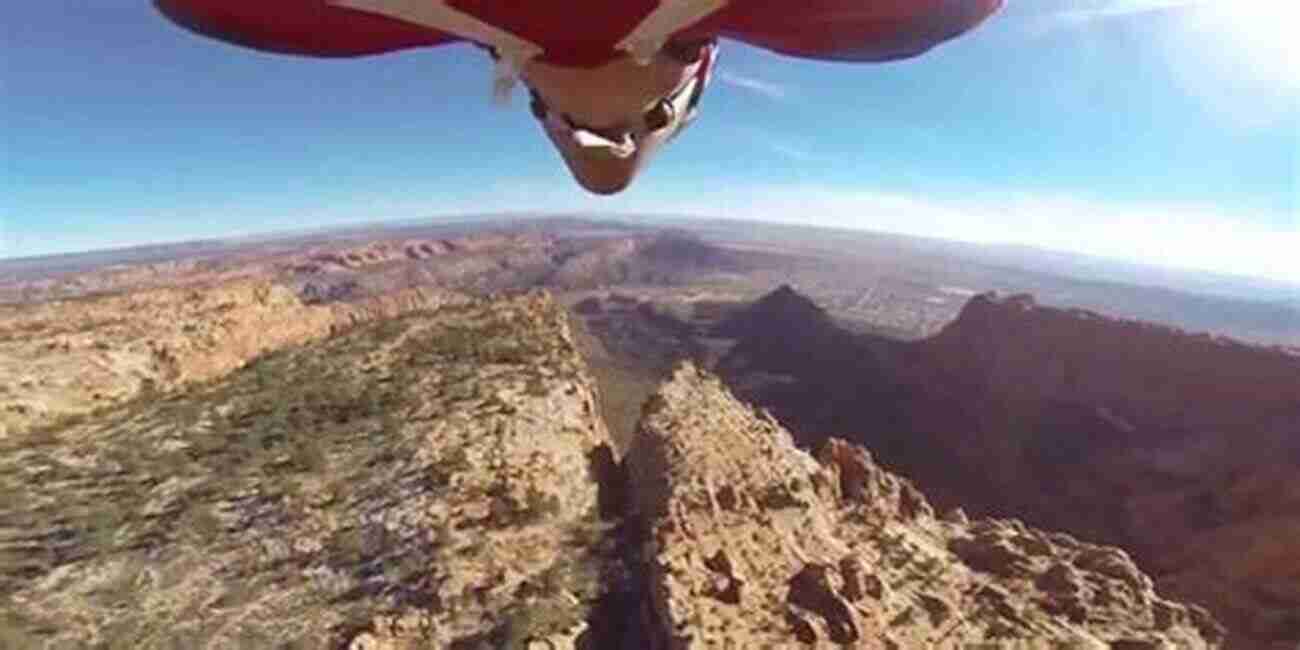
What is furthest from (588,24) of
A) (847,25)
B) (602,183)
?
(847,25)

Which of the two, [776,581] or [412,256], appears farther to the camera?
[412,256]

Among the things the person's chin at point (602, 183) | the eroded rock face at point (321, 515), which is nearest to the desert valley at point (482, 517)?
the eroded rock face at point (321, 515)

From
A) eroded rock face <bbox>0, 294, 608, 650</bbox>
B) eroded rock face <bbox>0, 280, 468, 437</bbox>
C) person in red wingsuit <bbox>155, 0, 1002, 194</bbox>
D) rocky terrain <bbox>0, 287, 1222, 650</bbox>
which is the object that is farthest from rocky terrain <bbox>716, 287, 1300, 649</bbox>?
person in red wingsuit <bbox>155, 0, 1002, 194</bbox>

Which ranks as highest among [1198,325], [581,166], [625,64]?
[625,64]

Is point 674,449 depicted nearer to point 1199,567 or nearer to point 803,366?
point 1199,567

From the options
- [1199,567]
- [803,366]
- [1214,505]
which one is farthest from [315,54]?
[803,366]

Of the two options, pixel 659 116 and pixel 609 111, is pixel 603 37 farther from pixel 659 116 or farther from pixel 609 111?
pixel 659 116

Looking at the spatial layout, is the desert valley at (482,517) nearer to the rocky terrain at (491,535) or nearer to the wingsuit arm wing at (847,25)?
the rocky terrain at (491,535)
